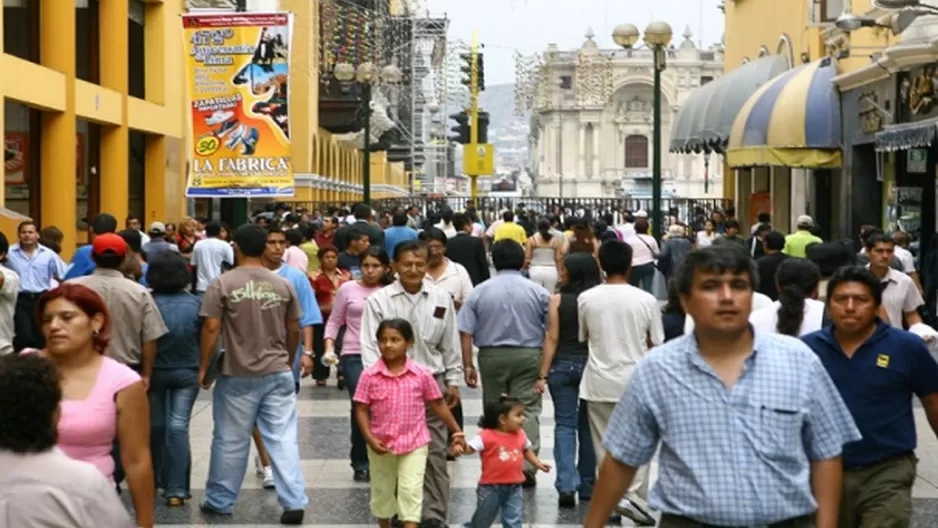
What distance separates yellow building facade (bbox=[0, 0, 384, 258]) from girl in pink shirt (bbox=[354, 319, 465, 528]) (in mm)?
9066

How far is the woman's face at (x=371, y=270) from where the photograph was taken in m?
11.8

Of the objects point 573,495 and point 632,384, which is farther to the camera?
point 573,495

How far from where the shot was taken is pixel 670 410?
5.08 meters

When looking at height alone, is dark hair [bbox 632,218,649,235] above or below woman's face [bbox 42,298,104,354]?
below

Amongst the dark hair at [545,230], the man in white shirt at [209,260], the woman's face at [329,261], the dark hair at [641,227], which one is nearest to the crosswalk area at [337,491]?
the woman's face at [329,261]

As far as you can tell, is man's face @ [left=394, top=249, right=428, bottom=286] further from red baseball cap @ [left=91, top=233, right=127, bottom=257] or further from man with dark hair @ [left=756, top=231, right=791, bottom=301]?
man with dark hair @ [left=756, top=231, right=791, bottom=301]

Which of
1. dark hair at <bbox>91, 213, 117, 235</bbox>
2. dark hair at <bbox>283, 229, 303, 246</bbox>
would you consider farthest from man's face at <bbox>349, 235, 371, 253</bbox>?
dark hair at <bbox>91, 213, 117, 235</bbox>

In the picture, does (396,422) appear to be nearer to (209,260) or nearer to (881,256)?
(881,256)

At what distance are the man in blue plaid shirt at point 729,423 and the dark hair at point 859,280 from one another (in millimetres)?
2126

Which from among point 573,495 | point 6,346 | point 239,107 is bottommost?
point 573,495

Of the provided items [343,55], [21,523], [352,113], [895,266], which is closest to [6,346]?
[21,523]

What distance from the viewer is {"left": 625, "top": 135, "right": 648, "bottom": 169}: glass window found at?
155375 mm

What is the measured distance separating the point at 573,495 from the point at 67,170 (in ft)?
48.9

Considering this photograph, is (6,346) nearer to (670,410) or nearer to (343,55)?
(670,410)
